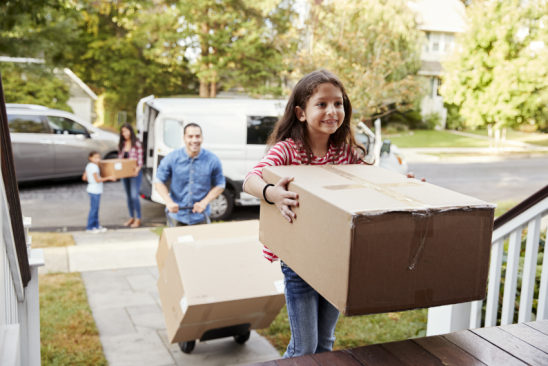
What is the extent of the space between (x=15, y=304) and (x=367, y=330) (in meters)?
2.76

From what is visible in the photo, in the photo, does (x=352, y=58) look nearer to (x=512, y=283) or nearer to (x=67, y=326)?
(x=67, y=326)

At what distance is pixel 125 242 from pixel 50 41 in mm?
11359

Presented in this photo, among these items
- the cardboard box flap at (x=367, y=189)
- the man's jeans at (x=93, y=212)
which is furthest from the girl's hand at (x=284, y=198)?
the man's jeans at (x=93, y=212)

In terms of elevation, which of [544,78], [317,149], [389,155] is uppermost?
[544,78]

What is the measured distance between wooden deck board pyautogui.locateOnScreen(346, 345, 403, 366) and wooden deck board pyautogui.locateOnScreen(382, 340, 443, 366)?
0.08ft

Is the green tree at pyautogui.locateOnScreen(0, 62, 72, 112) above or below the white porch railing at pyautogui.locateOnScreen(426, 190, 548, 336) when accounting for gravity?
above

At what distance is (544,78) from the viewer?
17922mm

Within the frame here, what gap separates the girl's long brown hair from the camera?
86.3 inches

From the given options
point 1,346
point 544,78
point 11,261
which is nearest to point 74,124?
point 11,261

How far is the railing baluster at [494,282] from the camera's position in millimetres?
2928

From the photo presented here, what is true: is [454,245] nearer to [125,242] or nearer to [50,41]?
[125,242]

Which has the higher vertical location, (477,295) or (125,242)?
(477,295)

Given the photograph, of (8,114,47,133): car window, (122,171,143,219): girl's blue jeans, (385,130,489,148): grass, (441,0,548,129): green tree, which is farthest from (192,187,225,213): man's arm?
(385,130,489,148): grass

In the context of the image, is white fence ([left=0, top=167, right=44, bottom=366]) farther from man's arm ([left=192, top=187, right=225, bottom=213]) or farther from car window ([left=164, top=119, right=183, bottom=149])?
car window ([left=164, top=119, right=183, bottom=149])
